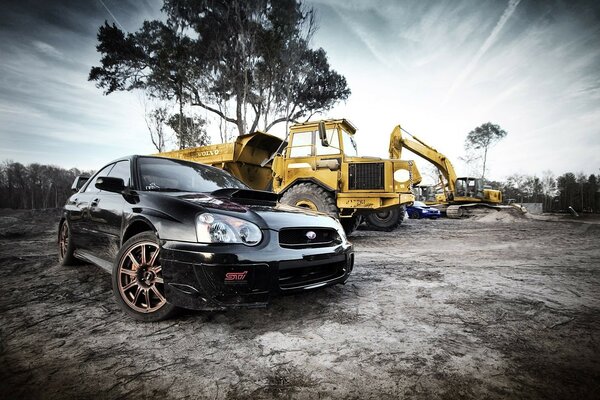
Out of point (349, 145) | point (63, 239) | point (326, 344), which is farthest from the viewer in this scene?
point (349, 145)

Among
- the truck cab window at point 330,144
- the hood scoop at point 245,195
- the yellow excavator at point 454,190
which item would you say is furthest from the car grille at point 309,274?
the yellow excavator at point 454,190

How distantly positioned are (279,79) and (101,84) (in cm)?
1029

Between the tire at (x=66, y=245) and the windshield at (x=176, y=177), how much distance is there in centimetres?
170

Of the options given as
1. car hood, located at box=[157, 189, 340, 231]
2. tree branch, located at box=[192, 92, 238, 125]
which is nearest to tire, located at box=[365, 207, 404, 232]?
car hood, located at box=[157, 189, 340, 231]

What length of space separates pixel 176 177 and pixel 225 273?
160 cm

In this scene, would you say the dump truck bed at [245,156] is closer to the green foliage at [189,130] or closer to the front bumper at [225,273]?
the front bumper at [225,273]

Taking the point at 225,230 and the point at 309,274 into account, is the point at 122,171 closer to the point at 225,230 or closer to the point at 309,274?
the point at 225,230

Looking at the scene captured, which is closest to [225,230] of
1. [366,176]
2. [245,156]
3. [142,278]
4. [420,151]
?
[142,278]

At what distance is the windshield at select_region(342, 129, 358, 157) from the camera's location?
22.0 ft

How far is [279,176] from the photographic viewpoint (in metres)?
6.89

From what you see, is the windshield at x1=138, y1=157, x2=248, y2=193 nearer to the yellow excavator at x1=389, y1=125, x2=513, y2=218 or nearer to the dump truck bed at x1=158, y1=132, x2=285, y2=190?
the dump truck bed at x1=158, y1=132, x2=285, y2=190

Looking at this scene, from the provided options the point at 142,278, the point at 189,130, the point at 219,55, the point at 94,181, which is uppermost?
the point at 219,55

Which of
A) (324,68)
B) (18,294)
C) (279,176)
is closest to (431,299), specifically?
(18,294)

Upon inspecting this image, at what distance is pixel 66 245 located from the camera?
12.5 feet
